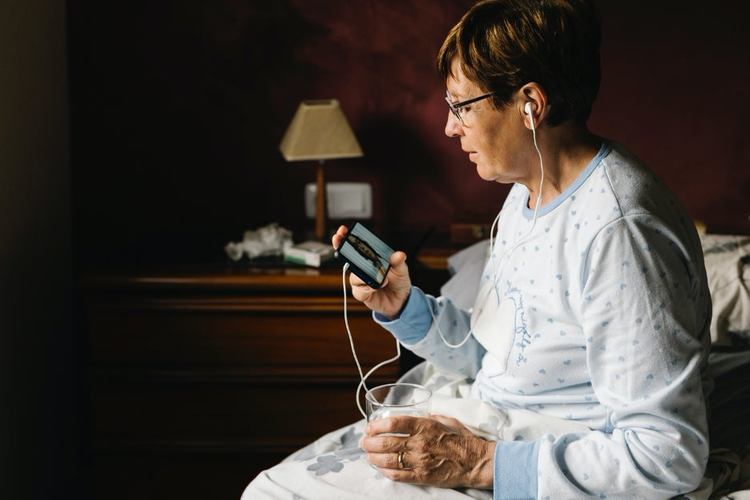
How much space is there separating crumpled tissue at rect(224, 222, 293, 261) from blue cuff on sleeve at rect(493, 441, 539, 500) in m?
0.94

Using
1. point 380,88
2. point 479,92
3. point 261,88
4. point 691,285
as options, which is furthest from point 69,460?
point 691,285

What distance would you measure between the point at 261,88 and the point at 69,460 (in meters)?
1.12

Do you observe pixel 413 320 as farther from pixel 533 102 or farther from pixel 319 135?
pixel 319 135

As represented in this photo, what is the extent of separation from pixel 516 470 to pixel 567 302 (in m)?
0.23

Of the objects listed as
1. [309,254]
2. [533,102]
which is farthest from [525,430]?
[309,254]

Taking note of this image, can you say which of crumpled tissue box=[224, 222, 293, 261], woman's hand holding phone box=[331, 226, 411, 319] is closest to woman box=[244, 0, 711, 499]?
woman's hand holding phone box=[331, 226, 411, 319]

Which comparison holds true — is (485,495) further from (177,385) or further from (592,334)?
(177,385)

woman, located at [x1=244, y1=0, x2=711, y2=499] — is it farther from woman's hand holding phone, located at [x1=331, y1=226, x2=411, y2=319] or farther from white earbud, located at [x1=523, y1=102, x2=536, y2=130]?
woman's hand holding phone, located at [x1=331, y1=226, x2=411, y2=319]

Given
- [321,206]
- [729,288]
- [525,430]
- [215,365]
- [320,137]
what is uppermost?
[320,137]

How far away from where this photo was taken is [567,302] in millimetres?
1077

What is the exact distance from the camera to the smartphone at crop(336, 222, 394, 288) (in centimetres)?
125

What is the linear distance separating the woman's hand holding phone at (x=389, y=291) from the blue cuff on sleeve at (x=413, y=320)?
0.01m

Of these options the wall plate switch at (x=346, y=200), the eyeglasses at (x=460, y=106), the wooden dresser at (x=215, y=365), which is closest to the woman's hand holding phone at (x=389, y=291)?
the eyeglasses at (x=460, y=106)

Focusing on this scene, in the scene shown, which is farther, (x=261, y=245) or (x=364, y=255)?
(x=261, y=245)
